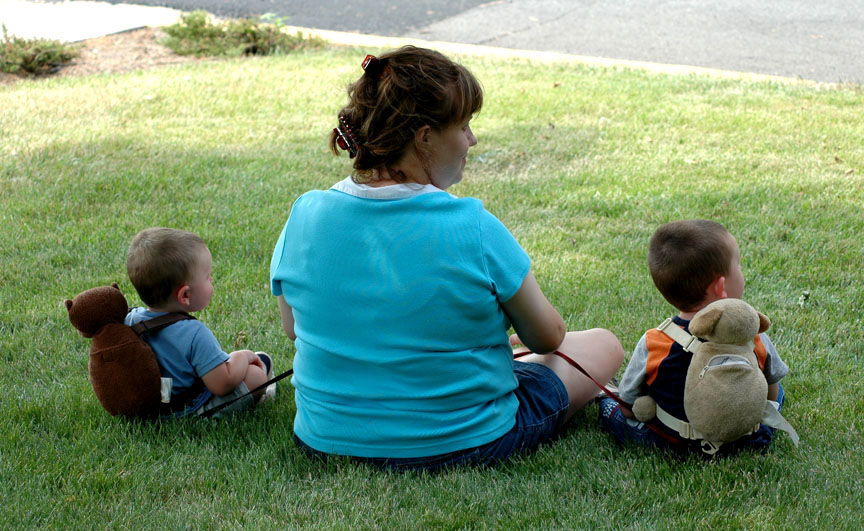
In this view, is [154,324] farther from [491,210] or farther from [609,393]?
[491,210]

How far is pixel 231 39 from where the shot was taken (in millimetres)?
9641

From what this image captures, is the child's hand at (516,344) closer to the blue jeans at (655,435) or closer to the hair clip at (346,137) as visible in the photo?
the blue jeans at (655,435)

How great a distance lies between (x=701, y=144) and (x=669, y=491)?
4.26m

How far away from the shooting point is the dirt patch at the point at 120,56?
8914mm

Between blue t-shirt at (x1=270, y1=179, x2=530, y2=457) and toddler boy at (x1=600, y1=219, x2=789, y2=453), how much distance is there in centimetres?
45

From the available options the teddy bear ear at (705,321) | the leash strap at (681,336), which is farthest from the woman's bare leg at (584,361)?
the teddy bear ear at (705,321)

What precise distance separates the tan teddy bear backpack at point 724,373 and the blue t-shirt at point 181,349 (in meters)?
1.57

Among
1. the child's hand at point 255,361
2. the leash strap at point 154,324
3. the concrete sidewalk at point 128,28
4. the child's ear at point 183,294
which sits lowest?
the child's hand at point 255,361

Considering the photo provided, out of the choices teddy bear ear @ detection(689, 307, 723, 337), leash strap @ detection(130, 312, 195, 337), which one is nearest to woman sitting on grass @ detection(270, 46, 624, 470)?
teddy bear ear @ detection(689, 307, 723, 337)

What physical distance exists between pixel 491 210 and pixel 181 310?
2642 millimetres

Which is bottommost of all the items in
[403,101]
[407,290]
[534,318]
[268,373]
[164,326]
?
[268,373]

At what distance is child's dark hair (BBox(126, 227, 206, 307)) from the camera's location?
3035 millimetres

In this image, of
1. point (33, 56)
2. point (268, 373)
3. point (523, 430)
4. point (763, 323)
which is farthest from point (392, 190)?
point (33, 56)

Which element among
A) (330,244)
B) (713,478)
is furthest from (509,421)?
(330,244)
